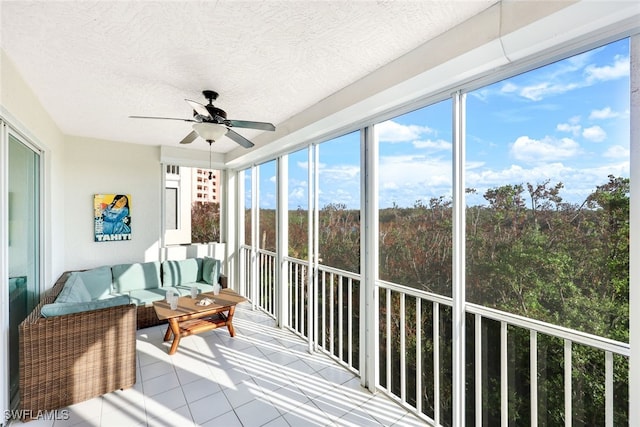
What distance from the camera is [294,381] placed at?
261 centimetres

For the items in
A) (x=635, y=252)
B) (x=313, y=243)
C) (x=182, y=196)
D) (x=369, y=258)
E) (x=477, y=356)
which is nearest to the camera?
(x=635, y=252)

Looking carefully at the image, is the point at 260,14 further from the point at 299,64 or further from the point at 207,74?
the point at 207,74

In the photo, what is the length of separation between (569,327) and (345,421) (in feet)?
5.35

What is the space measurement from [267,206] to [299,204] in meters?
0.94

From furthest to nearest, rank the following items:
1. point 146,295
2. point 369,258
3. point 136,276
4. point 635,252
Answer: point 136,276 < point 146,295 < point 369,258 < point 635,252

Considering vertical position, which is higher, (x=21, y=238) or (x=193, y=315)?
(x=21, y=238)

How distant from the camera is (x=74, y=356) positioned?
2254mm

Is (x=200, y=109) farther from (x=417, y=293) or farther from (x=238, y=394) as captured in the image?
(x=238, y=394)

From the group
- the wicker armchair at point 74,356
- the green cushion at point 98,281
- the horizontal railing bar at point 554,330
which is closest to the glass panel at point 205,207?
the green cushion at point 98,281

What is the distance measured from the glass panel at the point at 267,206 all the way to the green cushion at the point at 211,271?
76 cm

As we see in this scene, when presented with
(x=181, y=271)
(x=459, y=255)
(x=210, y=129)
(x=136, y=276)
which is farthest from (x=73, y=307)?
(x=459, y=255)

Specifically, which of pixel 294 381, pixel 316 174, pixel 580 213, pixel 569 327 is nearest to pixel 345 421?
pixel 294 381

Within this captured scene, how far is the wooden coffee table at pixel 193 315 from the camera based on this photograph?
306 centimetres

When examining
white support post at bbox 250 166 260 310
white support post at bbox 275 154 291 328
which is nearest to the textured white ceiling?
white support post at bbox 275 154 291 328
